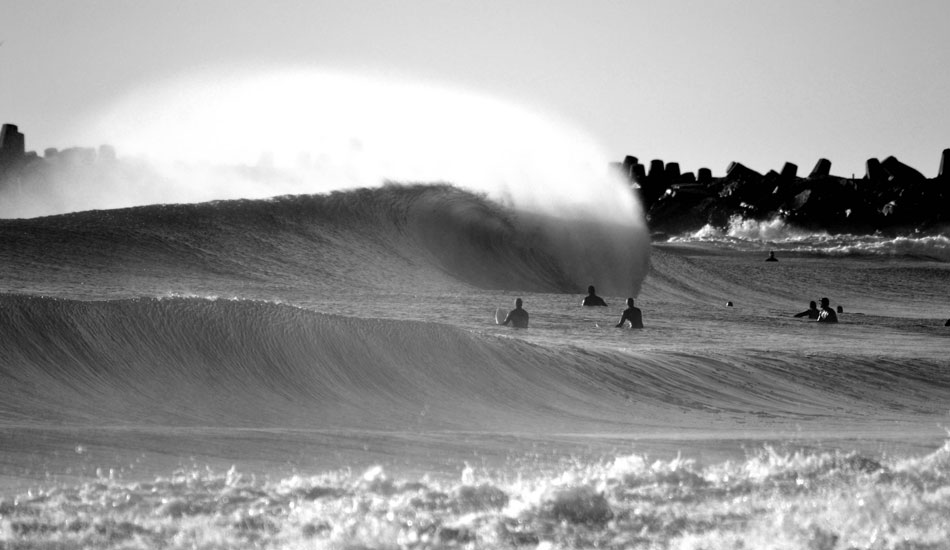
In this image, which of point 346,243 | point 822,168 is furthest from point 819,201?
point 346,243

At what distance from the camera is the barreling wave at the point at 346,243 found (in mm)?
24938

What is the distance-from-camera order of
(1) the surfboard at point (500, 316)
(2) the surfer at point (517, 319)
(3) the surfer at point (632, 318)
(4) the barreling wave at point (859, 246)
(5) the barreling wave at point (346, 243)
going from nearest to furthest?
(2) the surfer at point (517, 319), (1) the surfboard at point (500, 316), (3) the surfer at point (632, 318), (5) the barreling wave at point (346, 243), (4) the barreling wave at point (859, 246)

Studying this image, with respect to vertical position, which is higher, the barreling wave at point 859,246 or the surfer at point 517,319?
the barreling wave at point 859,246

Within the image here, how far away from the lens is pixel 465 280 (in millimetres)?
30688

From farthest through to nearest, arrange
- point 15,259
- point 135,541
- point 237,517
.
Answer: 1. point 15,259
2. point 237,517
3. point 135,541

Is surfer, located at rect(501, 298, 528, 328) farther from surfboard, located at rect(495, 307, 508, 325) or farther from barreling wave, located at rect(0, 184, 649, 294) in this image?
barreling wave, located at rect(0, 184, 649, 294)

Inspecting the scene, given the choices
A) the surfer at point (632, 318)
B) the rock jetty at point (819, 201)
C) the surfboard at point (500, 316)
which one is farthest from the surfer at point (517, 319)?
the rock jetty at point (819, 201)

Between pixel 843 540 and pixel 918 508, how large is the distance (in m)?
0.92

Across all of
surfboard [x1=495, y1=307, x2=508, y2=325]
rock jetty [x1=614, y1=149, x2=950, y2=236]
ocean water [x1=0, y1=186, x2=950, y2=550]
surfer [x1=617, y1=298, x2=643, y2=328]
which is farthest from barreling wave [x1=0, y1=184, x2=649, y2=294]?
rock jetty [x1=614, y1=149, x2=950, y2=236]

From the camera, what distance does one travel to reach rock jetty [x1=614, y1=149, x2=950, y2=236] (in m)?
114

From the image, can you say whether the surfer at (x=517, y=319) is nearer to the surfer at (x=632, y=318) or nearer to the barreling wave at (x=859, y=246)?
the surfer at (x=632, y=318)

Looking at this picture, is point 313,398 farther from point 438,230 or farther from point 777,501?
point 438,230

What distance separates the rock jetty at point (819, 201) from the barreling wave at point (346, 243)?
269ft

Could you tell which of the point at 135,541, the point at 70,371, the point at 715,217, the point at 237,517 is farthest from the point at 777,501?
the point at 715,217
